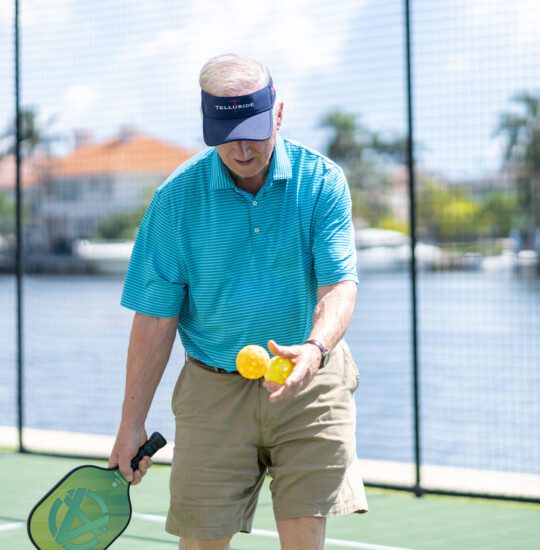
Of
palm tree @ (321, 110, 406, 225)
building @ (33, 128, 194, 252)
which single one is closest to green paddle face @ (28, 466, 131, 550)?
building @ (33, 128, 194, 252)

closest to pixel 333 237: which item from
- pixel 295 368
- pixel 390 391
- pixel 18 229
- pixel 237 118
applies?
pixel 237 118

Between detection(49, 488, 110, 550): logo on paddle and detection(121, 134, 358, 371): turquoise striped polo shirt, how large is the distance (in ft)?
1.98

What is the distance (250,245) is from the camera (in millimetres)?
3580

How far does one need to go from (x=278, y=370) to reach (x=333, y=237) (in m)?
0.59

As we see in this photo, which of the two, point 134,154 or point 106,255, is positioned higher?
point 134,154

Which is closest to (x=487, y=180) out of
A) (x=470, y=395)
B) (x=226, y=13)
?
(x=470, y=395)

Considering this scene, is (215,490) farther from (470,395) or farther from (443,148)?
(470,395)

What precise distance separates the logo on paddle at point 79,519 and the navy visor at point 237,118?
1174 mm

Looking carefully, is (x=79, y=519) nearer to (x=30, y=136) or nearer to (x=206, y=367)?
(x=206, y=367)

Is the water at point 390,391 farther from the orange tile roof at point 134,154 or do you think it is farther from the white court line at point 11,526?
the white court line at point 11,526

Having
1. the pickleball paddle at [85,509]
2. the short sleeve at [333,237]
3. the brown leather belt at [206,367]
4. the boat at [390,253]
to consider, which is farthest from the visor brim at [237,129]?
the boat at [390,253]

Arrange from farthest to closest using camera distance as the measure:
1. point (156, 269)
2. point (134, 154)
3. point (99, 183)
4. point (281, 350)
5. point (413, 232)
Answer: point (99, 183)
point (134, 154)
point (413, 232)
point (156, 269)
point (281, 350)

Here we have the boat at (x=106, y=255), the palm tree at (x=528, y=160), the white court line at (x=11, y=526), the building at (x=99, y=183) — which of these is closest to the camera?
the white court line at (x=11, y=526)

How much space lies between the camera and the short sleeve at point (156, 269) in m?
3.64
